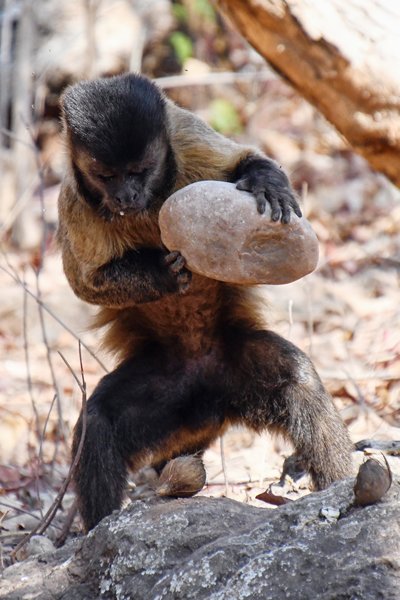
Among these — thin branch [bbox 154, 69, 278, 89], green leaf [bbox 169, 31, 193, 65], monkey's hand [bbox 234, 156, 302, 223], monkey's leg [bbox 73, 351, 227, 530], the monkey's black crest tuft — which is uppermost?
monkey's hand [bbox 234, 156, 302, 223]

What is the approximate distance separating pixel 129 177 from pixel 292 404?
1.07m

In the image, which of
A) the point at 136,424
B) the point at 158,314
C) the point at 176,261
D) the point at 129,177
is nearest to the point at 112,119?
the point at 129,177

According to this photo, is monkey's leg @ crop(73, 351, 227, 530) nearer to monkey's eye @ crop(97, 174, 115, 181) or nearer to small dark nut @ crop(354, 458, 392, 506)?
monkey's eye @ crop(97, 174, 115, 181)

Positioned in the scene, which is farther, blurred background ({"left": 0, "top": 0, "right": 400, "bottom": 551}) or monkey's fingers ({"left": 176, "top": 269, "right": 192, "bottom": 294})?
blurred background ({"left": 0, "top": 0, "right": 400, "bottom": 551})

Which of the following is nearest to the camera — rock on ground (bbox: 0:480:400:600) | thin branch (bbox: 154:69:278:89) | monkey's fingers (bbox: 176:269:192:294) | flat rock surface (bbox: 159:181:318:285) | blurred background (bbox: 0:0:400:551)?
rock on ground (bbox: 0:480:400:600)

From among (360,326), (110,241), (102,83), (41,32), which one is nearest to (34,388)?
(360,326)

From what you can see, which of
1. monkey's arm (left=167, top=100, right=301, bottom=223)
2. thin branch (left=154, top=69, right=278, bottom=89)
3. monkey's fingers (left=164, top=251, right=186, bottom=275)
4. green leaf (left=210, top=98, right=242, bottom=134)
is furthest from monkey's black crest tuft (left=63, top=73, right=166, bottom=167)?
green leaf (left=210, top=98, right=242, bottom=134)

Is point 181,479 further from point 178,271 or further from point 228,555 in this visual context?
point 178,271

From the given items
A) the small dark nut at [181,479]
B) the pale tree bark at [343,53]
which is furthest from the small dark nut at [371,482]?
the pale tree bark at [343,53]

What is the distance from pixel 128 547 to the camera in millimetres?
2846

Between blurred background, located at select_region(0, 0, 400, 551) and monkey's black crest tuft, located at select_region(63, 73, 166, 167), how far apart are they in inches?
53.7

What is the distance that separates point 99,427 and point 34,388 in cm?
295

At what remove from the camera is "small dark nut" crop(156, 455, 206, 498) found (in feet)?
10.7

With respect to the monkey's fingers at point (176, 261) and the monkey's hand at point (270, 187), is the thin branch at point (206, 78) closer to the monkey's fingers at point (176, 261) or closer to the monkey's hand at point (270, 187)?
the monkey's hand at point (270, 187)
